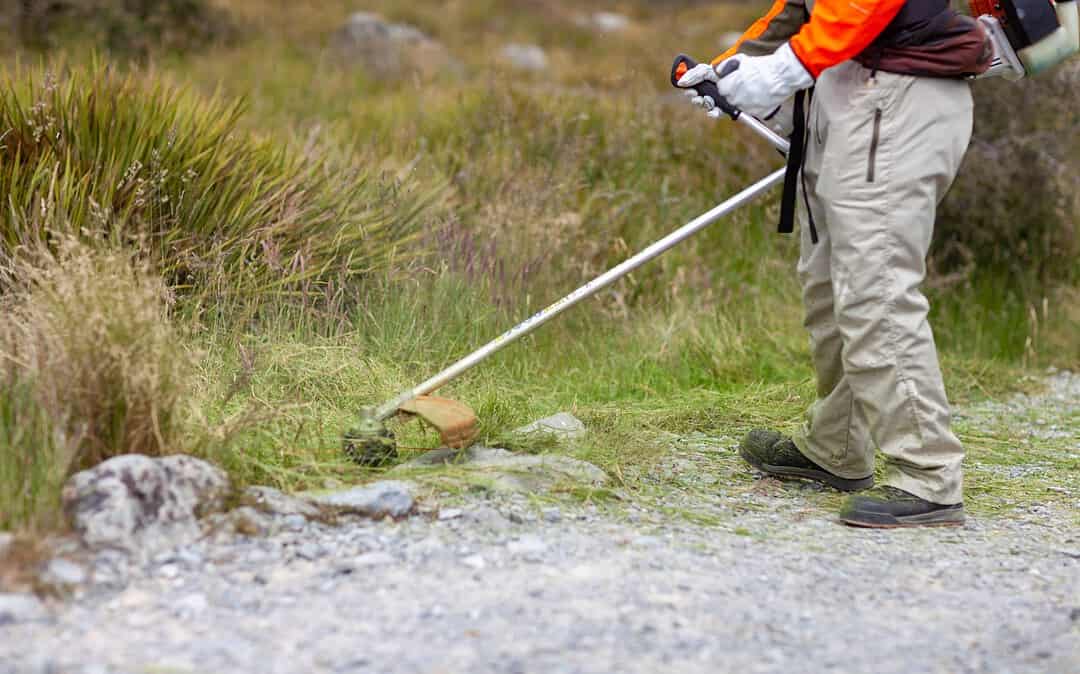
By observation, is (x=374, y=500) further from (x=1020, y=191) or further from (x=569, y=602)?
(x=1020, y=191)

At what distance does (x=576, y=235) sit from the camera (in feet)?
20.9

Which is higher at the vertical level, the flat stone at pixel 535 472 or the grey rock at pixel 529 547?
the flat stone at pixel 535 472

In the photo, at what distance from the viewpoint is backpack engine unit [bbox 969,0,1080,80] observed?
3.32 m

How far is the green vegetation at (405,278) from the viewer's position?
3414 millimetres

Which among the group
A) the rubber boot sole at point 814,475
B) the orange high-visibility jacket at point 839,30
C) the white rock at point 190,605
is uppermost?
the orange high-visibility jacket at point 839,30

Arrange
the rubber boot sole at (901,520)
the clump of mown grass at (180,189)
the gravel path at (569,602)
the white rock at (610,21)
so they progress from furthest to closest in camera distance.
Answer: the white rock at (610,21) < the clump of mown grass at (180,189) < the rubber boot sole at (901,520) < the gravel path at (569,602)

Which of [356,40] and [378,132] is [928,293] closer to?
[378,132]

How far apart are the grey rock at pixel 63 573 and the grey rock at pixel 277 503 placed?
48 cm

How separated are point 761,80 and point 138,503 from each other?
1.86 m

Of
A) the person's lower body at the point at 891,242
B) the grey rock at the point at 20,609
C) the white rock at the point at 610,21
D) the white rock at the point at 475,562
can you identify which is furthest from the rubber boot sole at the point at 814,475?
the white rock at the point at 610,21

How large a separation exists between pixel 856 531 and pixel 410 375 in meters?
1.87

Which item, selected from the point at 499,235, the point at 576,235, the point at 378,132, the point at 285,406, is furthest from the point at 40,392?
the point at 378,132

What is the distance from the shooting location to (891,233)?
10.9ft

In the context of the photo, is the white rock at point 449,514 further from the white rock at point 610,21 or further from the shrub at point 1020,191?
the white rock at point 610,21
